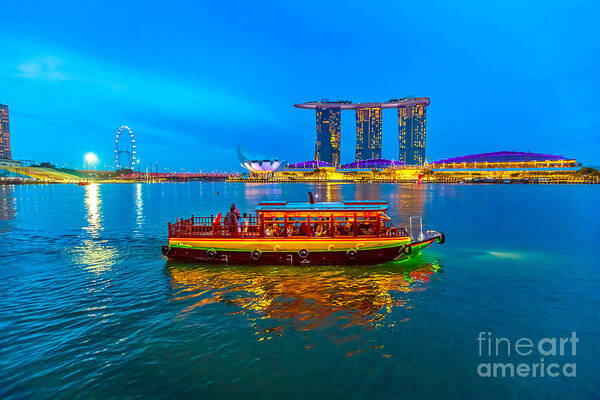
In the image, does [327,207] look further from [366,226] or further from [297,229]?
[366,226]

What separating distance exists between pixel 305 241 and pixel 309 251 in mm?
618

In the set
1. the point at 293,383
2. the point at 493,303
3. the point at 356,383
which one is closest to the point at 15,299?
the point at 293,383

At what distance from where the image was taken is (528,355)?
9758 millimetres

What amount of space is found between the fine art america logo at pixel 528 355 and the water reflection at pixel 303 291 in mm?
3156

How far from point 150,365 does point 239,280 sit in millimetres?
7720

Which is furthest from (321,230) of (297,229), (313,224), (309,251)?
(309,251)

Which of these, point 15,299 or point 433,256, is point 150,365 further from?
point 433,256

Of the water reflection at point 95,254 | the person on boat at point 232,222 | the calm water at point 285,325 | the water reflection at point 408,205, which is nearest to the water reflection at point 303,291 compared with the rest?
the calm water at point 285,325

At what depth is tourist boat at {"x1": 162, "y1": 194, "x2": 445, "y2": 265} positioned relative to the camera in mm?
18656

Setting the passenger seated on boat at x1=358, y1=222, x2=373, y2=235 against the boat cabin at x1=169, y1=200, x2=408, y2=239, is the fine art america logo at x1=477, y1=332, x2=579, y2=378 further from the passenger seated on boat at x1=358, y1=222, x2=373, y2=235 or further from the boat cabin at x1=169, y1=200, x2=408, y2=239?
the passenger seated on boat at x1=358, y1=222, x2=373, y2=235

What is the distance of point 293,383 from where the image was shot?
845 cm

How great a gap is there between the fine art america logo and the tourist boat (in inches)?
323

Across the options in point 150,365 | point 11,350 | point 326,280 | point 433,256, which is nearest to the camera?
point 150,365

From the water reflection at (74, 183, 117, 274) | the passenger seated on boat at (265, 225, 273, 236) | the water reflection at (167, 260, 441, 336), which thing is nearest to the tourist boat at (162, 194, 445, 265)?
the passenger seated on boat at (265, 225, 273, 236)
